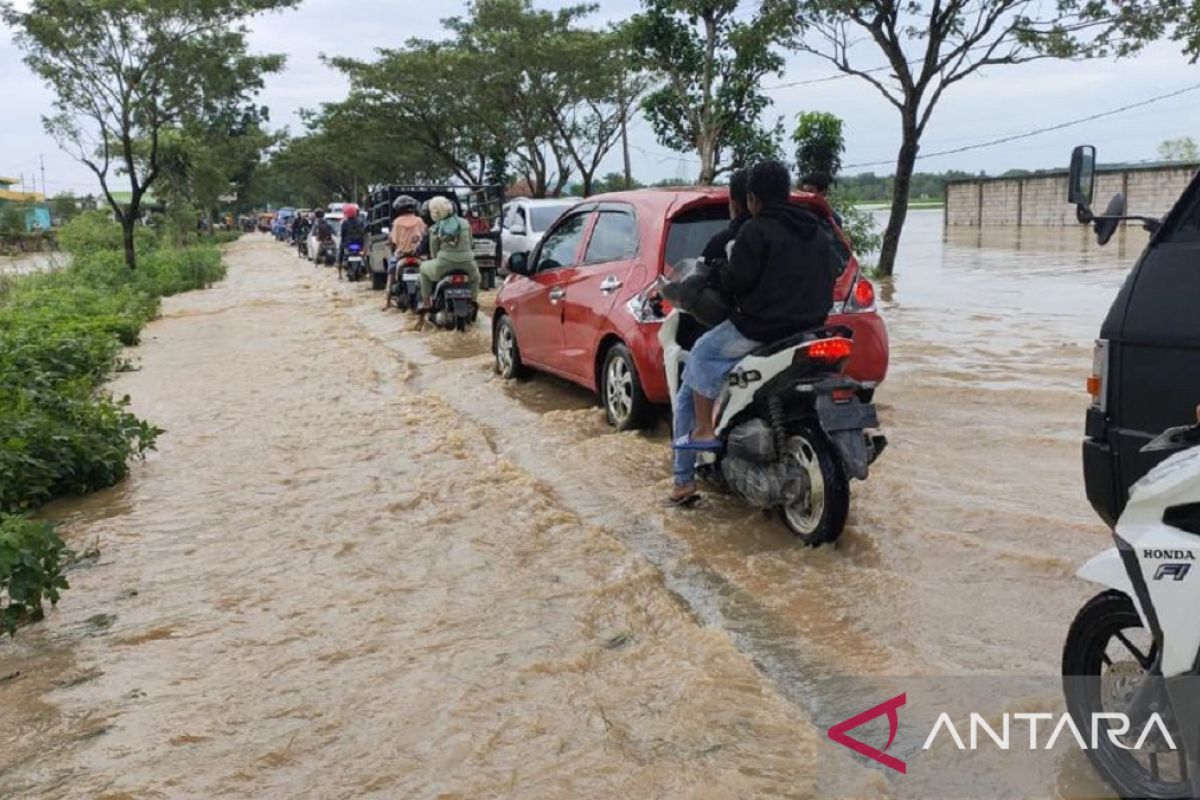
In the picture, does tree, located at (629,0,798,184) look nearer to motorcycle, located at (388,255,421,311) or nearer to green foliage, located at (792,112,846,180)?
green foliage, located at (792,112,846,180)

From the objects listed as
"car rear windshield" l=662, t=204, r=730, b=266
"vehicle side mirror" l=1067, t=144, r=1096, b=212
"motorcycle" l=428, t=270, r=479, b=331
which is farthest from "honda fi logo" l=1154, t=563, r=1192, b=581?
"motorcycle" l=428, t=270, r=479, b=331

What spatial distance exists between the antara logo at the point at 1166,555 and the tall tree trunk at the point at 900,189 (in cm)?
1714

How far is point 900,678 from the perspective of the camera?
363 cm

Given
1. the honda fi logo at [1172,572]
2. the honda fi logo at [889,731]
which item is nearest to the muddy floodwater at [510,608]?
the honda fi logo at [889,731]

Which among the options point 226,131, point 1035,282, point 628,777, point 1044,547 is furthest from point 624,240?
point 226,131

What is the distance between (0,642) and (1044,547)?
15.1ft

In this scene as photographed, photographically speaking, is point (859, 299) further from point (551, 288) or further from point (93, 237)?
point (93, 237)

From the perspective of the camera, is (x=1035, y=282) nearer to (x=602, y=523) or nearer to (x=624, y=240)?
(x=624, y=240)

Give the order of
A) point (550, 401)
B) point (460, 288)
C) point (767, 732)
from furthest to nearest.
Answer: point (460, 288) < point (550, 401) < point (767, 732)

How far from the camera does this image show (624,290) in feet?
22.8

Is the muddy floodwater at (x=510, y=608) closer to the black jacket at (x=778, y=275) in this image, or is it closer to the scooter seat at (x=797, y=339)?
the scooter seat at (x=797, y=339)

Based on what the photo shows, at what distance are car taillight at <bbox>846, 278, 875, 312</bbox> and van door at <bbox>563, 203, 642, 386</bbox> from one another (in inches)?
55.4

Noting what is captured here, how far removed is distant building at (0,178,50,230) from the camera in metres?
53.9

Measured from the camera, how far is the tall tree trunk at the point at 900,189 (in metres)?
18.4
